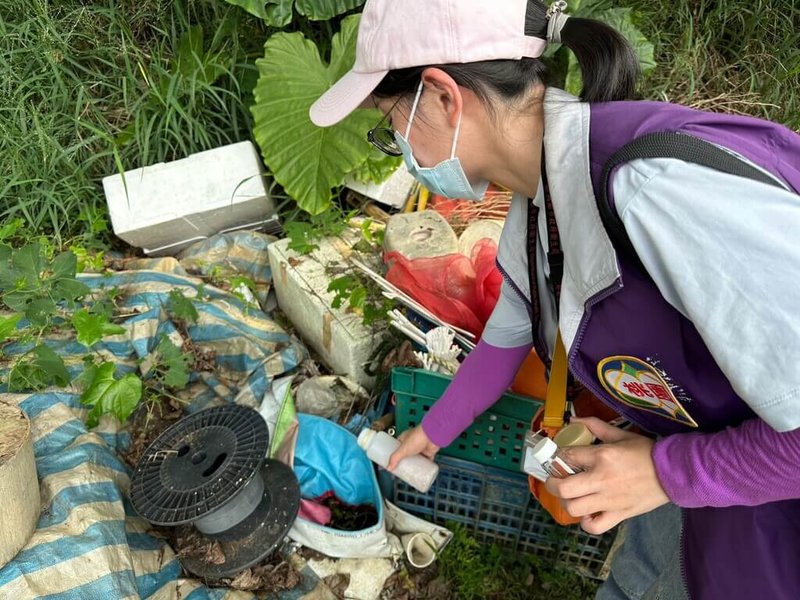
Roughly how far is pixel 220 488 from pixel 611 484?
3.80 ft

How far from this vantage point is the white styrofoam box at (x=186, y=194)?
3.02 meters

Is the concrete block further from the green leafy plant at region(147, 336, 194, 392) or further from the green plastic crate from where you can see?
the green leafy plant at region(147, 336, 194, 392)

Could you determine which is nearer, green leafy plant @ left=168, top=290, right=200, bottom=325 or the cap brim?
the cap brim

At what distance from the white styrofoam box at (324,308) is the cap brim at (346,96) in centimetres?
119

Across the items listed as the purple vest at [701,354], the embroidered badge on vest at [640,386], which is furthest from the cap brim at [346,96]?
the embroidered badge on vest at [640,386]

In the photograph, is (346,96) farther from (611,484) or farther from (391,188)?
(391,188)

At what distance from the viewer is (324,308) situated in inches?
99.3

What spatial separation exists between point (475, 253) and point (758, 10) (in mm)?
2519

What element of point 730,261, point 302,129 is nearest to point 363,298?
point 302,129

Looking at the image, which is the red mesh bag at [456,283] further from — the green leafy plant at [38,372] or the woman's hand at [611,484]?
the green leafy plant at [38,372]

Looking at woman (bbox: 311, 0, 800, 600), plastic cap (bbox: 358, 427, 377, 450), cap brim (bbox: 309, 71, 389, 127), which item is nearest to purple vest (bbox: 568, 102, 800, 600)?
woman (bbox: 311, 0, 800, 600)

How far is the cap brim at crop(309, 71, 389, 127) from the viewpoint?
1.18 metres

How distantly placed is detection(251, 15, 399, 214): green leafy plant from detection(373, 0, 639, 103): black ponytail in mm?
1610

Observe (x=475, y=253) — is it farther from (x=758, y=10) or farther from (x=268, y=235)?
(x=758, y=10)
